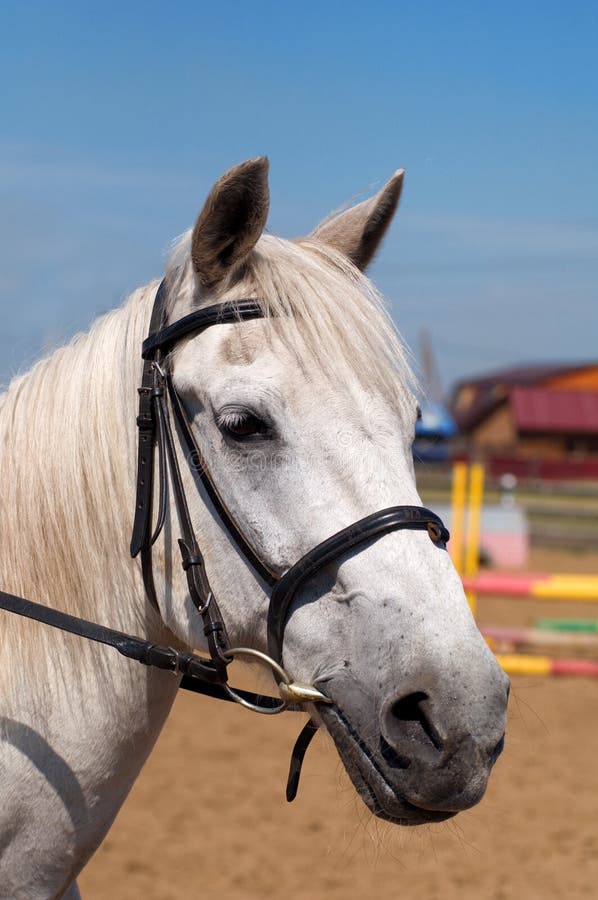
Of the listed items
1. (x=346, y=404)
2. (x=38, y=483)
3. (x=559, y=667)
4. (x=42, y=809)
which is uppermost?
(x=346, y=404)

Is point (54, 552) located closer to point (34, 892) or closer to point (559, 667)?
point (34, 892)

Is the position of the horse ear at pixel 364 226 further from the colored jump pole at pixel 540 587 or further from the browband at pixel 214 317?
the colored jump pole at pixel 540 587

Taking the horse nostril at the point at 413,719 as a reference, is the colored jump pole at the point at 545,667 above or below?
below

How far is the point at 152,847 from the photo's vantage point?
4.92 metres

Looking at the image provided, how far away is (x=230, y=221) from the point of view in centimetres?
190

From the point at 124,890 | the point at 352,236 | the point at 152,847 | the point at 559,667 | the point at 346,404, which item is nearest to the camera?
the point at 346,404

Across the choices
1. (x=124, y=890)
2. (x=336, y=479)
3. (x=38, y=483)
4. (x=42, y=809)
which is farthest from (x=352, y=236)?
(x=124, y=890)

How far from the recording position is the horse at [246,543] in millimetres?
1615

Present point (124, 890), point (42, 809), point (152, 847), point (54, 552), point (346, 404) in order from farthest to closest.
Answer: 1. point (152, 847)
2. point (124, 890)
3. point (54, 552)
4. point (42, 809)
5. point (346, 404)

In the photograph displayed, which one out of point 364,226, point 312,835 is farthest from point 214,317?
point 312,835

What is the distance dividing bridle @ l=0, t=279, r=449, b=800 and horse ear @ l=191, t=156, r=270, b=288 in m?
0.10

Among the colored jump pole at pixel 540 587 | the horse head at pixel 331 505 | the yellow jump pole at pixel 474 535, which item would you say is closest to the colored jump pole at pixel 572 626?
the yellow jump pole at pixel 474 535

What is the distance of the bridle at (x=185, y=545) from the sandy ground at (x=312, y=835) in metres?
1.98

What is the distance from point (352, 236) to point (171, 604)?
3.42 ft
